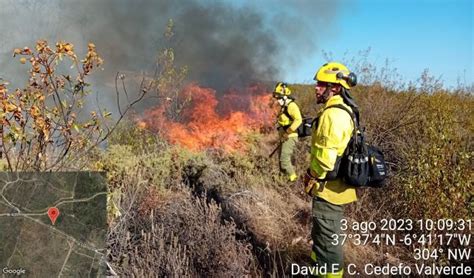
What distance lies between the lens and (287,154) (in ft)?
25.9

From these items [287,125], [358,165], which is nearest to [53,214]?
[358,165]

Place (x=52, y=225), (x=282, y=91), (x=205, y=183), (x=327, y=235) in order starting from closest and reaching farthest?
(x=52, y=225), (x=327, y=235), (x=205, y=183), (x=282, y=91)

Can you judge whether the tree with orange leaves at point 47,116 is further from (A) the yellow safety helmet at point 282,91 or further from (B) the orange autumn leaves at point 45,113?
(A) the yellow safety helmet at point 282,91

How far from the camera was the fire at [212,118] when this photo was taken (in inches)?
351

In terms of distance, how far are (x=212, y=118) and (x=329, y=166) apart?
7.00 metres

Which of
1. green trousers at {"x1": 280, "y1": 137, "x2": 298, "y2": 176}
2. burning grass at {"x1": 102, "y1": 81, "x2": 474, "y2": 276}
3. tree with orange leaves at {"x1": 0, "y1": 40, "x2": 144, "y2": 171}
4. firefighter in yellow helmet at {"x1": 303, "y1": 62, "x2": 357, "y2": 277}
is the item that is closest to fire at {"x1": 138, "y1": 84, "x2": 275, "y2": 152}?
burning grass at {"x1": 102, "y1": 81, "x2": 474, "y2": 276}

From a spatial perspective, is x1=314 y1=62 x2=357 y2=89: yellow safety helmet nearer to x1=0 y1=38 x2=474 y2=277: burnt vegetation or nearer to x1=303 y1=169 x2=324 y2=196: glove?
x1=303 y1=169 x2=324 y2=196: glove

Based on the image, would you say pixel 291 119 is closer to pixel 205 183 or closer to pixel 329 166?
pixel 205 183

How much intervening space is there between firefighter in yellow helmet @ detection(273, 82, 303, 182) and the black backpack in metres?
3.65

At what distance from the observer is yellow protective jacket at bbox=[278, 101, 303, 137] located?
8070 millimetres

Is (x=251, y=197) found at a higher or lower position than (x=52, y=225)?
higher

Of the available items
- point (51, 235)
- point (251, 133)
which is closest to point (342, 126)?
point (51, 235)

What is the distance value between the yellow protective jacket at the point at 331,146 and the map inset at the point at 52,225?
1787 millimetres

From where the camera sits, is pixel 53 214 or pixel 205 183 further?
pixel 205 183
